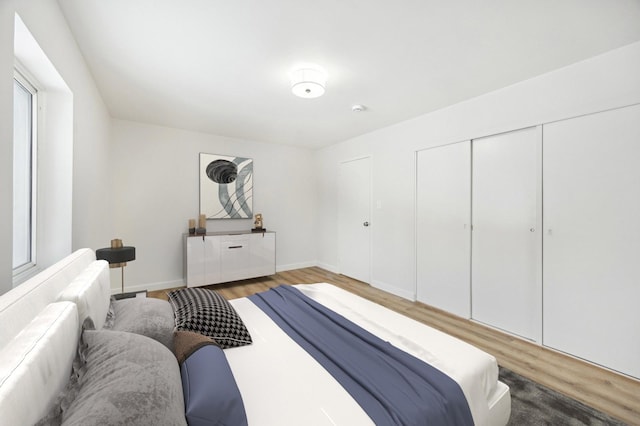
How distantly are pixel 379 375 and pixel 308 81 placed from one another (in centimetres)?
230

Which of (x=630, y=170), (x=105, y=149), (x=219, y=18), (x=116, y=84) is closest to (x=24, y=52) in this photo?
(x=219, y=18)

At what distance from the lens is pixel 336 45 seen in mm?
2031

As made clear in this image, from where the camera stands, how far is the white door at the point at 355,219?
4.44m

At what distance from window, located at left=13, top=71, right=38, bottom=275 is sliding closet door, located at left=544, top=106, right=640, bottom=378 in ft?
13.1

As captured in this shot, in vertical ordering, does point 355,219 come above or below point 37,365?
above

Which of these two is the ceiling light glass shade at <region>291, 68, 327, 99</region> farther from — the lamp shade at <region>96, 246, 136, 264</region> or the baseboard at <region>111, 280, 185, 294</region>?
the baseboard at <region>111, 280, 185, 294</region>

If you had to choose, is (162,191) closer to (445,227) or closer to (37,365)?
(37,365)

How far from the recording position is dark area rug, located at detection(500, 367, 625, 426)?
158 cm

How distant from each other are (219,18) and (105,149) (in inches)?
101

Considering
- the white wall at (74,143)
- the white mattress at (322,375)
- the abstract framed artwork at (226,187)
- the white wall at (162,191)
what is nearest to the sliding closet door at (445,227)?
the white mattress at (322,375)

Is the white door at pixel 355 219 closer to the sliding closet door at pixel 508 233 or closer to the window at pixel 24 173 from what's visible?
the sliding closet door at pixel 508 233

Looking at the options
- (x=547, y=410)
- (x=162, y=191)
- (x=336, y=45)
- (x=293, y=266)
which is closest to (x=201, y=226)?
(x=162, y=191)

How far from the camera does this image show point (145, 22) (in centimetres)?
178

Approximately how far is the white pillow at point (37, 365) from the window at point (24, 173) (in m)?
1.12
